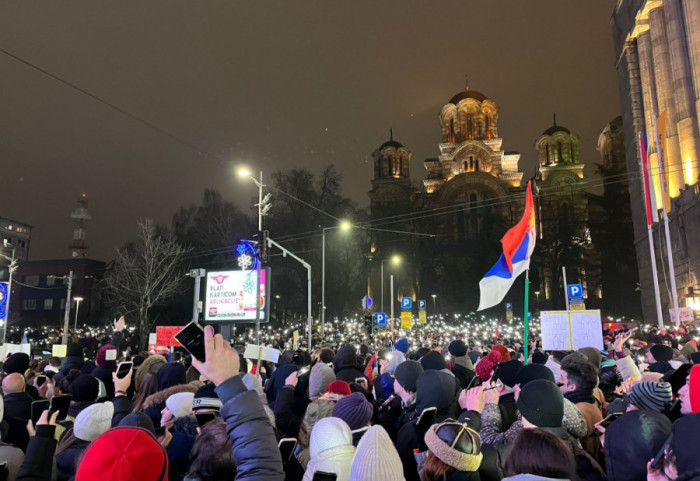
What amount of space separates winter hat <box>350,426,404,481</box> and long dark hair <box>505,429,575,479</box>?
640 millimetres

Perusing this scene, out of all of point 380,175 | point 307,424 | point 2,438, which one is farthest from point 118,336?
point 380,175

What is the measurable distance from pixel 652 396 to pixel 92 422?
422cm

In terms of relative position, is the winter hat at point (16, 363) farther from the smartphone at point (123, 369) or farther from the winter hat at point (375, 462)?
the winter hat at point (375, 462)

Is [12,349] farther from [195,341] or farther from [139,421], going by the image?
[195,341]

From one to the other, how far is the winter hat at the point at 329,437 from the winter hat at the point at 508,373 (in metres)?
2.77

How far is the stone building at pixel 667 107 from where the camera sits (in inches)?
1195

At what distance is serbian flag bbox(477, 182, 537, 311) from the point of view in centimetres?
1098

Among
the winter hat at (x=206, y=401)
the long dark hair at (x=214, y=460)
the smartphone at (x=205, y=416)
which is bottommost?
the long dark hair at (x=214, y=460)

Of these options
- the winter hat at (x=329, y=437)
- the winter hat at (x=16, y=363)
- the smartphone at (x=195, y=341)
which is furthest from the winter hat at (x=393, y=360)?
the smartphone at (x=195, y=341)

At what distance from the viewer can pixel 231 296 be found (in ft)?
63.4

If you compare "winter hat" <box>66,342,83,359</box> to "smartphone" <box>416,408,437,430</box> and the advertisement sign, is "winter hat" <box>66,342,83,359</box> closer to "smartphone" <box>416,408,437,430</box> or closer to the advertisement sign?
"smartphone" <box>416,408,437,430</box>

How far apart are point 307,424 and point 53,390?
4.90 m

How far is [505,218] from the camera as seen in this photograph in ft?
209

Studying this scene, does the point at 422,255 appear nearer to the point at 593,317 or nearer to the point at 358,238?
the point at 358,238
